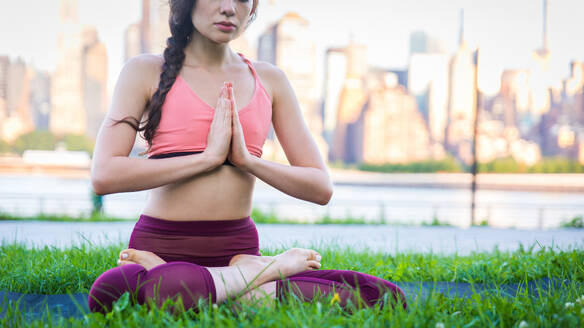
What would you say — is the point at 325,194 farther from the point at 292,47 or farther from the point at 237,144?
the point at 292,47

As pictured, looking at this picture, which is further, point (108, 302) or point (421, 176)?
point (421, 176)

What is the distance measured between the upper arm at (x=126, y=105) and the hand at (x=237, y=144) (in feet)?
1.28

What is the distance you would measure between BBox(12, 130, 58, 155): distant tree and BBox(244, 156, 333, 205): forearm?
280 feet

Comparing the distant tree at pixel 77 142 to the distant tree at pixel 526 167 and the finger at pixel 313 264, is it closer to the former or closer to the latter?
the distant tree at pixel 526 167

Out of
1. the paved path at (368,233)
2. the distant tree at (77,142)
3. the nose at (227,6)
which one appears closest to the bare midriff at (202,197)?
the nose at (227,6)

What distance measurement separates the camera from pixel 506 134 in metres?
79.1

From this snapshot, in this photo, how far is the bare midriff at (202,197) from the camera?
87.4 inches

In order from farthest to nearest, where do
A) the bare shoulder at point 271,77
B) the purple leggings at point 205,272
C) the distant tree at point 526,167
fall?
the distant tree at point 526,167 < the bare shoulder at point 271,77 < the purple leggings at point 205,272

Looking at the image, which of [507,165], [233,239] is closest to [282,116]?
[233,239]

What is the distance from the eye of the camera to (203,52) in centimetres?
239

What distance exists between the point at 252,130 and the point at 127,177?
0.55m

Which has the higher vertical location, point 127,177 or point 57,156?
point 127,177

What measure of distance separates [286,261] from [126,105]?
0.91 meters

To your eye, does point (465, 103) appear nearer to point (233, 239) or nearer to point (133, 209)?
point (133, 209)
